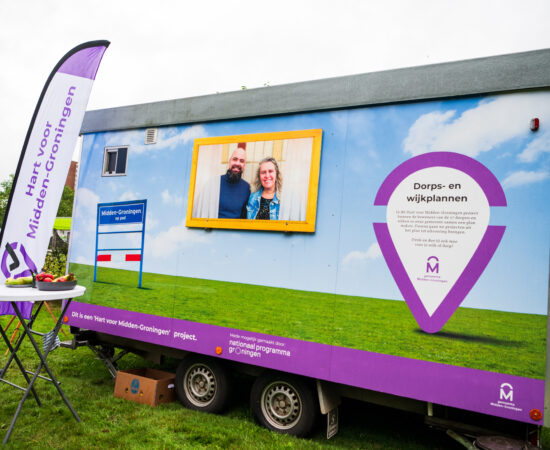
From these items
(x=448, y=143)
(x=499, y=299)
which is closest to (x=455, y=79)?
(x=448, y=143)

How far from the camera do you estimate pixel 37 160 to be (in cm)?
546

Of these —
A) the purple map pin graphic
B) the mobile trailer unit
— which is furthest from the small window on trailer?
the purple map pin graphic

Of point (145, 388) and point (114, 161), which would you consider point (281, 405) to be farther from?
point (114, 161)

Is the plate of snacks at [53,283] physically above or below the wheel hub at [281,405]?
above

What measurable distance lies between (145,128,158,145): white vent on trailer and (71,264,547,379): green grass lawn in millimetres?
1655

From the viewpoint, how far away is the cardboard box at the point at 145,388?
5007mm

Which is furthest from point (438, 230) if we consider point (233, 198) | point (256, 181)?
point (233, 198)

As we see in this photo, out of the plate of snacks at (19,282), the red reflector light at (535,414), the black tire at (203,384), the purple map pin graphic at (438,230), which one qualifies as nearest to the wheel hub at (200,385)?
the black tire at (203,384)

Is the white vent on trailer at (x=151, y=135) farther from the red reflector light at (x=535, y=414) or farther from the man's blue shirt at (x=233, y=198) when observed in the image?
the red reflector light at (x=535, y=414)

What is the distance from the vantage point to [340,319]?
4.04 meters

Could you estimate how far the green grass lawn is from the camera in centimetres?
334

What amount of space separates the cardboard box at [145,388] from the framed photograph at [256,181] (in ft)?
6.27

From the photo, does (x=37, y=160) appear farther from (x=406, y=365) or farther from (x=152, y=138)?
(x=406, y=365)

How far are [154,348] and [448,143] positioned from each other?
4036 millimetres
